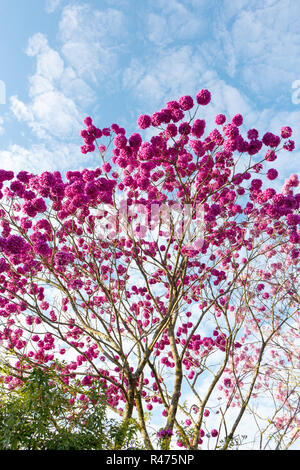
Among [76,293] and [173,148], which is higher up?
[173,148]

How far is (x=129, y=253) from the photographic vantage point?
19.5 ft

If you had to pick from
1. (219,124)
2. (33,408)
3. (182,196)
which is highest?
(219,124)

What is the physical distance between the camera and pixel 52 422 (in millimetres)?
3699

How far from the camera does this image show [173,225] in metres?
5.63

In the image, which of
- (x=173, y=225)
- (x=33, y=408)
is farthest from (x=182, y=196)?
(x=33, y=408)

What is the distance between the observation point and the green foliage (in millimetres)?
3404

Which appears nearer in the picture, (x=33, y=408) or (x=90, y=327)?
(x=33, y=408)

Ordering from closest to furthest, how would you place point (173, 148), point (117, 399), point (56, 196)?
point (56, 196) < point (173, 148) < point (117, 399)

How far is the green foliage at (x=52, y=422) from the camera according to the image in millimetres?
3404

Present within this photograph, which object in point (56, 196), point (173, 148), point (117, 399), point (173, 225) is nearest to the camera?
point (56, 196)
